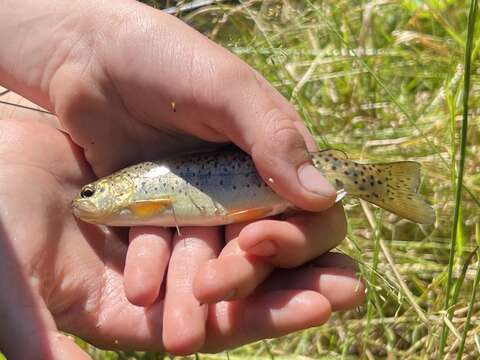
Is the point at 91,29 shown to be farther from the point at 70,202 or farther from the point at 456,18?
the point at 456,18

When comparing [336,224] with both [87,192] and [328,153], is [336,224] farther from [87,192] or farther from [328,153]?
[87,192]

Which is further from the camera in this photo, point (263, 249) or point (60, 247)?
point (60, 247)

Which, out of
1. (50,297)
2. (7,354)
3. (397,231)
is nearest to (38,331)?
(7,354)

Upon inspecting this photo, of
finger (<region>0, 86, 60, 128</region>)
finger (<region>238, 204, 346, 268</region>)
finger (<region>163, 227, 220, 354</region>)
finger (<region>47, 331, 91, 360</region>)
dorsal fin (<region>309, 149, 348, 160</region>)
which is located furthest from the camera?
finger (<region>0, 86, 60, 128</region>)

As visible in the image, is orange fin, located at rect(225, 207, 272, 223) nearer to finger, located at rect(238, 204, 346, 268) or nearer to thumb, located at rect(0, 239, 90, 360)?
finger, located at rect(238, 204, 346, 268)

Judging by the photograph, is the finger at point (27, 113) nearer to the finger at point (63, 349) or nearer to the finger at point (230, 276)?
the finger at point (230, 276)

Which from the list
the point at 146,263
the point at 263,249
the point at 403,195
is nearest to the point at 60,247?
the point at 146,263

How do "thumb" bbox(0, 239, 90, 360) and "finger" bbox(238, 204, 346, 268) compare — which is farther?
"finger" bbox(238, 204, 346, 268)

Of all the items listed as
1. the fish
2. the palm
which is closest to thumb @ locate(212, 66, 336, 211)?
the fish
